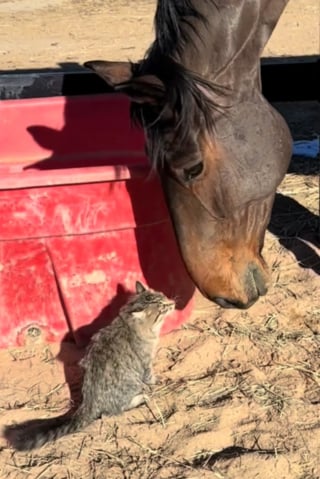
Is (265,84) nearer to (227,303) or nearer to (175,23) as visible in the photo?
(175,23)

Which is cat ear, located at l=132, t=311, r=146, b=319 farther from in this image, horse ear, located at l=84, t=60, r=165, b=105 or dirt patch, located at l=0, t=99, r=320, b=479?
horse ear, located at l=84, t=60, r=165, b=105

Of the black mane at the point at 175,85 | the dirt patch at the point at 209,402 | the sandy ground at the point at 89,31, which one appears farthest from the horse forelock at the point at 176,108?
the sandy ground at the point at 89,31

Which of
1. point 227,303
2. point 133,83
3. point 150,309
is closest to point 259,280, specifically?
point 227,303

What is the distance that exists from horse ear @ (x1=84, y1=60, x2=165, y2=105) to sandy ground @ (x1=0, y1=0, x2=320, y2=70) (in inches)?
172

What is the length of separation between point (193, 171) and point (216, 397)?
2.84 feet

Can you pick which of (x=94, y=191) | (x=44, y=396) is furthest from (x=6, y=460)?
(x=94, y=191)

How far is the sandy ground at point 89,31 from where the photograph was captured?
22.8ft

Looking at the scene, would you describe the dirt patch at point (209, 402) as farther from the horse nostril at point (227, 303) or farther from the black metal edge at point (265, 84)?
the black metal edge at point (265, 84)

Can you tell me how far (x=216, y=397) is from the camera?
9.12 ft

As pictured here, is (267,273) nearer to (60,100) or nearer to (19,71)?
(60,100)

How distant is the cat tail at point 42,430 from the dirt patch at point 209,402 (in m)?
0.03

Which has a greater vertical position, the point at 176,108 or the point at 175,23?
the point at 175,23

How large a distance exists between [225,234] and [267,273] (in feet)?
0.81

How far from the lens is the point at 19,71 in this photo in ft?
21.7
